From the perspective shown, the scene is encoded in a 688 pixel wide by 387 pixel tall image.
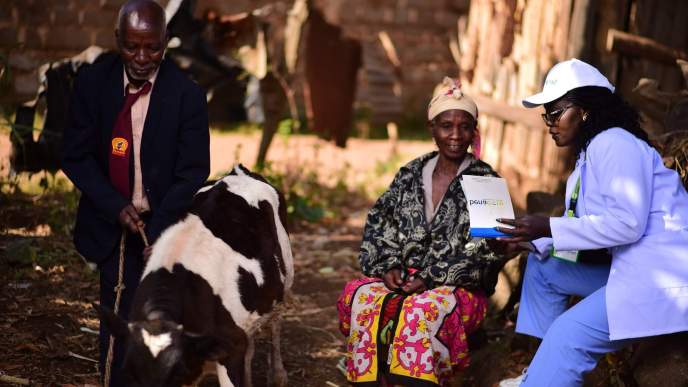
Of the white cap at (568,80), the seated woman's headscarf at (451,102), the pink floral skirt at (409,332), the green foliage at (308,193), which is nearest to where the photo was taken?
the white cap at (568,80)

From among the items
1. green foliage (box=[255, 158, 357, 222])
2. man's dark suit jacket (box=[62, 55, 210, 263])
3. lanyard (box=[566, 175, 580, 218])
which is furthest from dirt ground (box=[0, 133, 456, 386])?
lanyard (box=[566, 175, 580, 218])

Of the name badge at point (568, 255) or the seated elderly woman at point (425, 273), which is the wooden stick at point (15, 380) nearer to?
the seated elderly woman at point (425, 273)

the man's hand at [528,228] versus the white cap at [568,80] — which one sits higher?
the white cap at [568,80]

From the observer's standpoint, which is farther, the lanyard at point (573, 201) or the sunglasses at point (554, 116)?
the lanyard at point (573, 201)

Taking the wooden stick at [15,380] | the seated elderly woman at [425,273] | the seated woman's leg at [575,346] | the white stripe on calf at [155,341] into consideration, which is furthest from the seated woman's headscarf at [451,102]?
the wooden stick at [15,380]

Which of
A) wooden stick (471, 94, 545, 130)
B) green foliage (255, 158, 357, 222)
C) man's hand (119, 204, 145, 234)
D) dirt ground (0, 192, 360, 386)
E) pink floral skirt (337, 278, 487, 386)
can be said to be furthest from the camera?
green foliage (255, 158, 357, 222)

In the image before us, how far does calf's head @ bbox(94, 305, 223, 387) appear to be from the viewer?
3.21 m

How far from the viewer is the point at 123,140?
4.11 metres

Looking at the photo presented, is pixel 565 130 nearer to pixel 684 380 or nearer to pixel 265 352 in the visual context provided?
pixel 684 380

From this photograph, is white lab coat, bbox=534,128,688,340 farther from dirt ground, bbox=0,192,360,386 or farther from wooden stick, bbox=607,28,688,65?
wooden stick, bbox=607,28,688,65

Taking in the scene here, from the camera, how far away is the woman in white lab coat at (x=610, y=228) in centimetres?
354

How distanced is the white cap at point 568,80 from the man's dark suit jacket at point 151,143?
180cm

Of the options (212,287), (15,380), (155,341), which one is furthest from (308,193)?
(155,341)

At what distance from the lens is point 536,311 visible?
4.28 metres
